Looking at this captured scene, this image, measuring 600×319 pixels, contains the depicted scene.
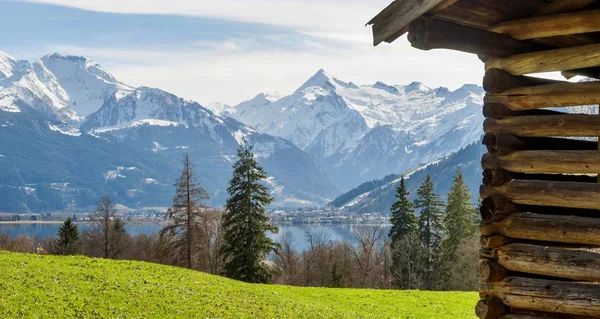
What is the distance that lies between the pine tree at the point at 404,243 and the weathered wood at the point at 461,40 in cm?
6477

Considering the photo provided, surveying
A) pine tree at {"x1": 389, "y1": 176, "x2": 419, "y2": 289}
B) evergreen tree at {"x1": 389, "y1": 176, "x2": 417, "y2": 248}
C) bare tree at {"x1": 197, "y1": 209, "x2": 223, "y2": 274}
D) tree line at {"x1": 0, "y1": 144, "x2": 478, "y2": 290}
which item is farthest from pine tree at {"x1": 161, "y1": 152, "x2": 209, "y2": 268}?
evergreen tree at {"x1": 389, "y1": 176, "x2": 417, "y2": 248}

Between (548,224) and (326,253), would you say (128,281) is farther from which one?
(326,253)

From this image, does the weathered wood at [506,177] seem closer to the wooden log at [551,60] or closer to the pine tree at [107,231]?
the wooden log at [551,60]

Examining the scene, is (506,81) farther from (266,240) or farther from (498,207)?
(266,240)

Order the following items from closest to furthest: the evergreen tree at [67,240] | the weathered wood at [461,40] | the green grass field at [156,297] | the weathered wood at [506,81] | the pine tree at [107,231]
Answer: the weathered wood at [461,40]
the weathered wood at [506,81]
the green grass field at [156,297]
the evergreen tree at [67,240]
the pine tree at [107,231]

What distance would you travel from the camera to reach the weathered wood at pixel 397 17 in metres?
10.8

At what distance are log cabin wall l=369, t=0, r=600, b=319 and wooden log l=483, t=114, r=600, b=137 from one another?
16mm

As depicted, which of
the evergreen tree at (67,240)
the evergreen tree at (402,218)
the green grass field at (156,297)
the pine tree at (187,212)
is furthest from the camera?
the evergreen tree at (402,218)

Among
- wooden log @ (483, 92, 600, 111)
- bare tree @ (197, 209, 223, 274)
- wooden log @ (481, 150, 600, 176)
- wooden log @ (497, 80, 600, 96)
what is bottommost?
bare tree @ (197, 209, 223, 274)

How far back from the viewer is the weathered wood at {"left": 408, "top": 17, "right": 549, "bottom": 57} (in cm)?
1113

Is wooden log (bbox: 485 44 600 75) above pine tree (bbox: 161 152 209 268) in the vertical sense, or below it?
above

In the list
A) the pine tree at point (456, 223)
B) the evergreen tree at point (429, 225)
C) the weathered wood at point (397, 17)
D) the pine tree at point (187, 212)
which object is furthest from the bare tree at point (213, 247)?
the weathered wood at point (397, 17)

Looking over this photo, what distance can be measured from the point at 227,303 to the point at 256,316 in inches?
81.9

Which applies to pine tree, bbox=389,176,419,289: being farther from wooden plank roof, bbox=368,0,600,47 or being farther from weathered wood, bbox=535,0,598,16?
weathered wood, bbox=535,0,598,16
